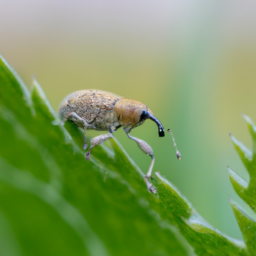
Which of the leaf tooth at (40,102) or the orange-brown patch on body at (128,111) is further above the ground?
the leaf tooth at (40,102)

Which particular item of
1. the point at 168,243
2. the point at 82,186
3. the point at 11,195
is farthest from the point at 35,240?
the point at 168,243

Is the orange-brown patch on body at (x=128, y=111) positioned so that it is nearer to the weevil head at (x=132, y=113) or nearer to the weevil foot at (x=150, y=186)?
the weevil head at (x=132, y=113)

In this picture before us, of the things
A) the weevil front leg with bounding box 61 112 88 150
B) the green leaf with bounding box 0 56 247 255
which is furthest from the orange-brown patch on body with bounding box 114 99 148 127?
the green leaf with bounding box 0 56 247 255

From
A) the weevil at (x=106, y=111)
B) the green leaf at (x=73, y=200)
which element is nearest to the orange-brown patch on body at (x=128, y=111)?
the weevil at (x=106, y=111)

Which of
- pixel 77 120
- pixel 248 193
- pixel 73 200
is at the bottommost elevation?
pixel 73 200

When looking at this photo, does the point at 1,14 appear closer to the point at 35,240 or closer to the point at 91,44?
the point at 91,44

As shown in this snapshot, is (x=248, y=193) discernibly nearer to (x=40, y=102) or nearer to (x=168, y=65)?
(x=40, y=102)

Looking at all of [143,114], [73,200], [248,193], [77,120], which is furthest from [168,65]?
[248,193]
